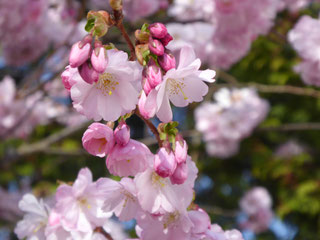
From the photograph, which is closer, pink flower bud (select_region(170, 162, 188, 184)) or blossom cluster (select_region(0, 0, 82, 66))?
pink flower bud (select_region(170, 162, 188, 184))

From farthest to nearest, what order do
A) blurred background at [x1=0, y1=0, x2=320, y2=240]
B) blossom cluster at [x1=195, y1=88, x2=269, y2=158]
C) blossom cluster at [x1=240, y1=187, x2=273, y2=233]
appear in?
blossom cluster at [x1=240, y1=187, x2=273, y2=233], blossom cluster at [x1=195, y1=88, x2=269, y2=158], blurred background at [x1=0, y1=0, x2=320, y2=240]

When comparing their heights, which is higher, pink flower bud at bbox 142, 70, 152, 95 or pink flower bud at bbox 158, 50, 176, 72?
pink flower bud at bbox 158, 50, 176, 72

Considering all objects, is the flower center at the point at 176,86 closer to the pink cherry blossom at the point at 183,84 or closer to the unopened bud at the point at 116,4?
the pink cherry blossom at the point at 183,84

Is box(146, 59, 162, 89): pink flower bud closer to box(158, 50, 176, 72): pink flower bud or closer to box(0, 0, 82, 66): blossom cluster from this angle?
box(158, 50, 176, 72): pink flower bud

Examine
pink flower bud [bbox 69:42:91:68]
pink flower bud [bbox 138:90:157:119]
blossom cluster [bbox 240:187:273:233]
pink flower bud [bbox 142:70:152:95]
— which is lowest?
blossom cluster [bbox 240:187:273:233]

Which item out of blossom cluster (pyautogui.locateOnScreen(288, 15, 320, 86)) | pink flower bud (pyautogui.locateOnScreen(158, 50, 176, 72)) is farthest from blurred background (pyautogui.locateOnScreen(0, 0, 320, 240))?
pink flower bud (pyautogui.locateOnScreen(158, 50, 176, 72))

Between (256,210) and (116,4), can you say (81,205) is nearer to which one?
(116,4)

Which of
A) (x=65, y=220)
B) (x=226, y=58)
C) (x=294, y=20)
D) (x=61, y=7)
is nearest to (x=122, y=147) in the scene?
(x=65, y=220)

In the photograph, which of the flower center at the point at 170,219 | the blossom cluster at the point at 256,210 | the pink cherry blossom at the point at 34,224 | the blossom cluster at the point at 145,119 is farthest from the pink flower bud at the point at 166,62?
the blossom cluster at the point at 256,210
